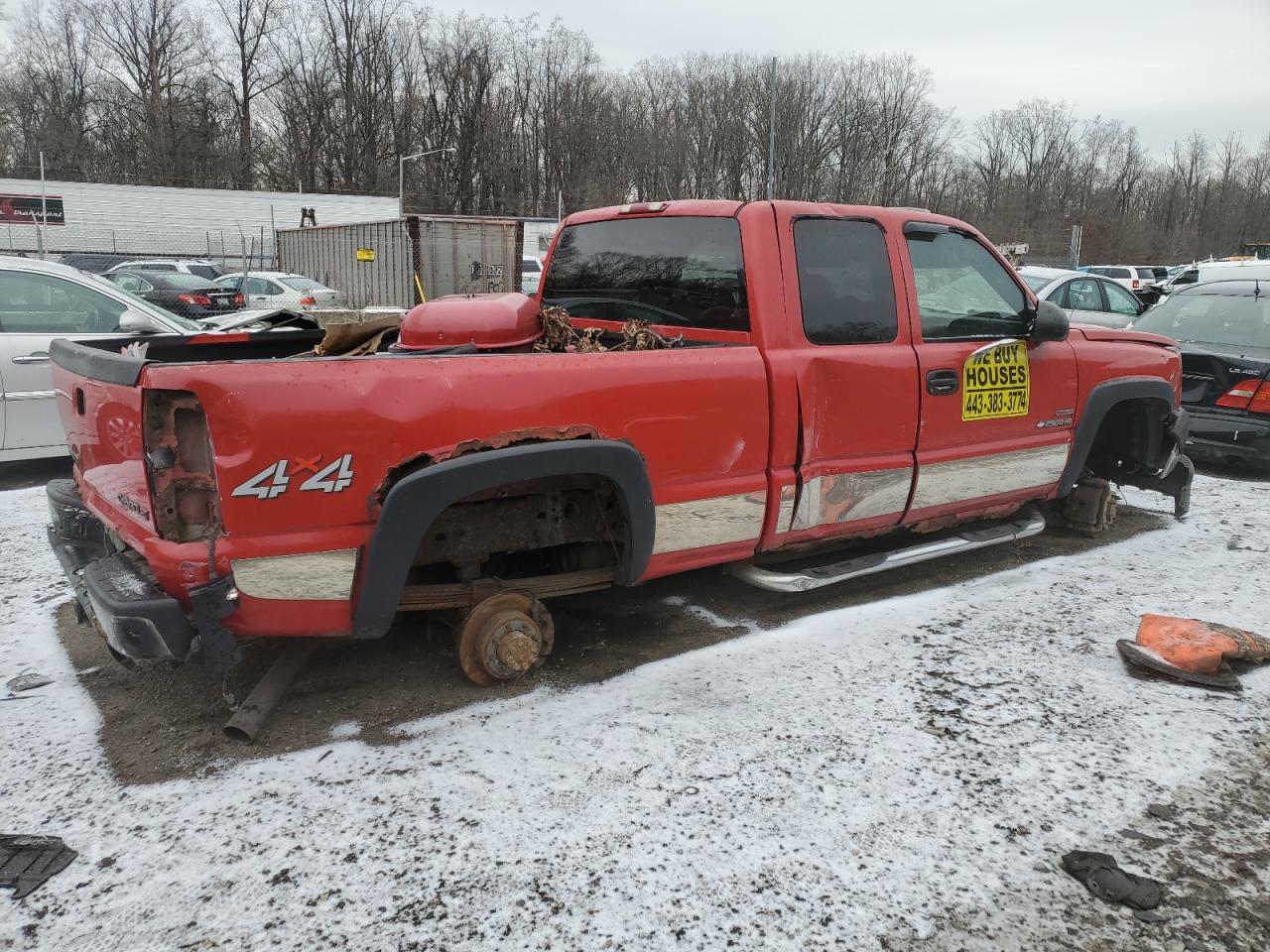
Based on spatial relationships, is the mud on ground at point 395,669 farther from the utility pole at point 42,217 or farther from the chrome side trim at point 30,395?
the utility pole at point 42,217

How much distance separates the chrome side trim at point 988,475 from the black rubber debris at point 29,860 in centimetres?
356

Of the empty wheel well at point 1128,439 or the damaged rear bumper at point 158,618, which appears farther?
the empty wheel well at point 1128,439

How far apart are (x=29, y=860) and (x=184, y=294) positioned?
18.5m

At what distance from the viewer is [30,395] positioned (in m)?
6.27

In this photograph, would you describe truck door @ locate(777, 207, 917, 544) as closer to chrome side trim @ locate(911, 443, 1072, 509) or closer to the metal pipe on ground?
chrome side trim @ locate(911, 443, 1072, 509)

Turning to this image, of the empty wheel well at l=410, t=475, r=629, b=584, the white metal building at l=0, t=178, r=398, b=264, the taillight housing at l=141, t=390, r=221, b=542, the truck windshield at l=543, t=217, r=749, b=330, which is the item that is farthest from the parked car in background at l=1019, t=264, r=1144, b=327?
the white metal building at l=0, t=178, r=398, b=264

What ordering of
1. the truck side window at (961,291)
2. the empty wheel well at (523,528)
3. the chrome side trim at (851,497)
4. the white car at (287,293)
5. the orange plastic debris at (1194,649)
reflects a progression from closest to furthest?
the empty wheel well at (523,528) → the orange plastic debris at (1194,649) → the chrome side trim at (851,497) → the truck side window at (961,291) → the white car at (287,293)

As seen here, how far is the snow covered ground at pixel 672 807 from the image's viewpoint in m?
2.17

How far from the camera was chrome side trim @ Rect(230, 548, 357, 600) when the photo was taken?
2699 millimetres

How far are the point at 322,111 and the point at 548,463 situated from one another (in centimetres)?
6530

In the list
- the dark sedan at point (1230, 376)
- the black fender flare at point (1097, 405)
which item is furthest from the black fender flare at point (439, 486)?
the dark sedan at point (1230, 376)

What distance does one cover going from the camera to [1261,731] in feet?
10.3

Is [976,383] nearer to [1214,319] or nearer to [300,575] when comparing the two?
[300,575]

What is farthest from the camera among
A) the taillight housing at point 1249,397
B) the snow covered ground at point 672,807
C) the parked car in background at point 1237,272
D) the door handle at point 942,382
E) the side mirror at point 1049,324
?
the parked car in background at point 1237,272
